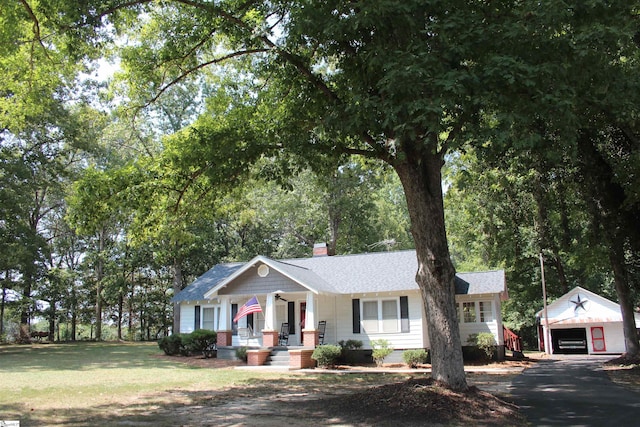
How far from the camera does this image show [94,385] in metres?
12.7

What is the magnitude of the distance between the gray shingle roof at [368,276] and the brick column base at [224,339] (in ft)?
8.90

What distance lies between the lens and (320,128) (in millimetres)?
9211

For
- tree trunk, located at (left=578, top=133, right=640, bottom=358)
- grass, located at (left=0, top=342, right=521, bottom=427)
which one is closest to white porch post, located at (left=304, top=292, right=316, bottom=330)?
grass, located at (left=0, top=342, right=521, bottom=427)

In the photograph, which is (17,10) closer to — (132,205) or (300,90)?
(132,205)

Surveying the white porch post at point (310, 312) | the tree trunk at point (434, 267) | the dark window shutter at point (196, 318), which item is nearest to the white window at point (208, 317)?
the dark window shutter at point (196, 318)

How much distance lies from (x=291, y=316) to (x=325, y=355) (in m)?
4.83

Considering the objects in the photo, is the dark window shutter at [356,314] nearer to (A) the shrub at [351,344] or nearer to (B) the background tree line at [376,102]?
(A) the shrub at [351,344]

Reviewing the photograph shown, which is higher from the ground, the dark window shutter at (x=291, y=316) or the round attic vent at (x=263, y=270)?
the round attic vent at (x=263, y=270)

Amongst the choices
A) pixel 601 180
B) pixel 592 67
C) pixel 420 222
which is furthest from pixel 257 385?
pixel 601 180

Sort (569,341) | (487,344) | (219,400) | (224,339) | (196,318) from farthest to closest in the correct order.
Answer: (569,341), (196,318), (224,339), (487,344), (219,400)

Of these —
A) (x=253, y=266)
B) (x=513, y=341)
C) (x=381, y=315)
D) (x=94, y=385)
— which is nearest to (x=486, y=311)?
(x=513, y=341)

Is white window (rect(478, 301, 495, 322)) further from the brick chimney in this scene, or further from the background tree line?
the brick chimney

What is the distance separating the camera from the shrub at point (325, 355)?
18.7 meters

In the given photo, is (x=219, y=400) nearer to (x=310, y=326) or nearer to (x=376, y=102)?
(x=376, y=102)
